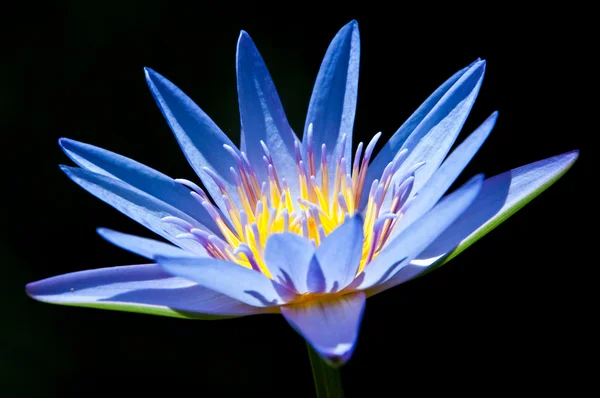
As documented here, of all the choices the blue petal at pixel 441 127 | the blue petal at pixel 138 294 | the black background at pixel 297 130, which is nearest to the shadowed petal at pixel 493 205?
the blue petal at pixel 441 127

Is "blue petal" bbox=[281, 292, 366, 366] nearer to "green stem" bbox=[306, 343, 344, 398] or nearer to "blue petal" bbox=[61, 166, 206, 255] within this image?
"green stem" bbox=[306, 343, 344, 398]

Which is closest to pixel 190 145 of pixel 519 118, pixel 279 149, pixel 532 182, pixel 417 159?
pixel 279 149

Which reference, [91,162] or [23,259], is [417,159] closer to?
[91,162]

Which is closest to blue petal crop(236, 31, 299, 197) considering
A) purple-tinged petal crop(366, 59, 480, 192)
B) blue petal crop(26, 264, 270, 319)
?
purple-tinged petal crop(366, 59, 480, 192)

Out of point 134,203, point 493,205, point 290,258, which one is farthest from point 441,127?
point 134,203

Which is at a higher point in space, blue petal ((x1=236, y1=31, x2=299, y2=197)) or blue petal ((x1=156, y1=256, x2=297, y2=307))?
blue petal ((x1=236, y1=31, x2=299, y2=197))

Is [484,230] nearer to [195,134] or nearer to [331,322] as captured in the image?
[331,322]
